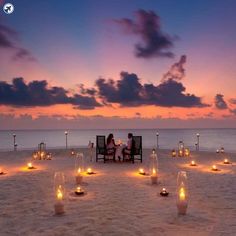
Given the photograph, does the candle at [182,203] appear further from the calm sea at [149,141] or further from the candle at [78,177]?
the calm sea at [149,141]

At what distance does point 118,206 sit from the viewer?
7465 millimetres

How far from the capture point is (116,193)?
8.81 meters

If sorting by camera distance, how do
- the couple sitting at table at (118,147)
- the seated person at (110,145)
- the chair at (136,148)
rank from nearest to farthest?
the chair at (136,148) → the couple sitting at table at (118,147) → the seated person at (110,145)

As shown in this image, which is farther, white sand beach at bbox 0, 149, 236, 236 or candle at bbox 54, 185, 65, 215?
candle at bbox 54, 185, 65, 215

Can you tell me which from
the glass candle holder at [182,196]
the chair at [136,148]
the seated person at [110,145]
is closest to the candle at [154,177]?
the glass candle holder at [182,196]

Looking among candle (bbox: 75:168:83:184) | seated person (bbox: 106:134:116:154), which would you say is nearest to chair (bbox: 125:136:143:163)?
seated person (bbox: 106:134:116:154)

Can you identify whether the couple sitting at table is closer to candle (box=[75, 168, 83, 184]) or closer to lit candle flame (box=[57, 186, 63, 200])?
candle (box=[75, 168, 83, 184])

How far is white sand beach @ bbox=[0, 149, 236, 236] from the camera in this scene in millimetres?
5953

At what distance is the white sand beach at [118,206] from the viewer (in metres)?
5.95

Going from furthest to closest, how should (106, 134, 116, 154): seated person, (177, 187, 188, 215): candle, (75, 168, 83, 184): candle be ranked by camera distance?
(106, 134, 116, 154): seated person < (75, 168, 83, 184): candle < (177, 187, 188, 215): candle

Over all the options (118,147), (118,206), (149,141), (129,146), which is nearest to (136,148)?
(129,146)

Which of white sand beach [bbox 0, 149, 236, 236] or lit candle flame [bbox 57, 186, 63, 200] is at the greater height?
lit candle flame [bbox 57, 186, 63, 200]

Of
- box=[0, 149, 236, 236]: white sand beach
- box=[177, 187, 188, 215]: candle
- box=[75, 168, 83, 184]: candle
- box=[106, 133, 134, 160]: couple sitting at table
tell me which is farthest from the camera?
box=[106, 133, 134, 160]: couple sitting at table

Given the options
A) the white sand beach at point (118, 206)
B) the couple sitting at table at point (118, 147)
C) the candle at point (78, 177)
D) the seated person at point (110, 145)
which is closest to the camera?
the white sand beach at point (118, 206)
